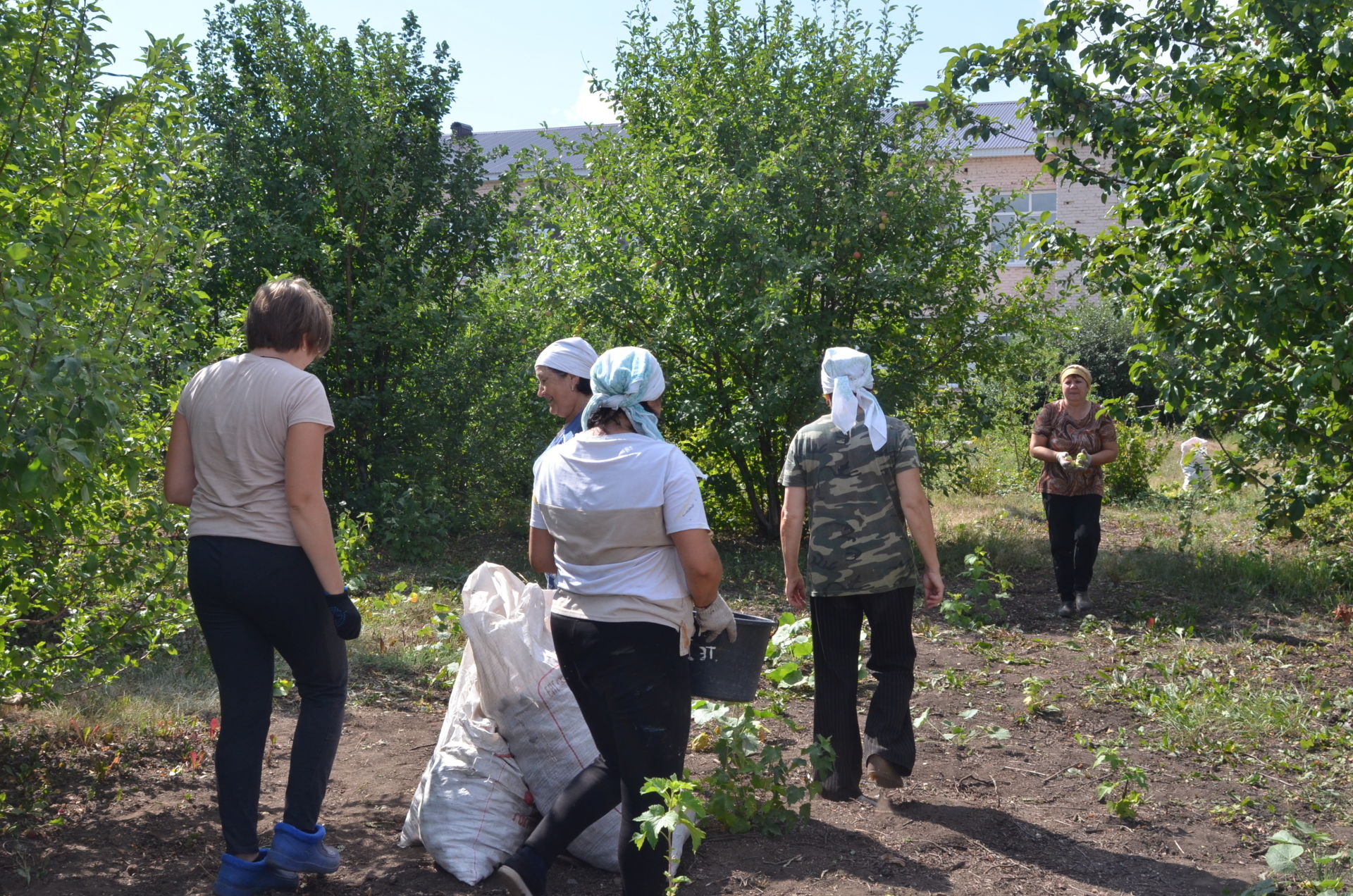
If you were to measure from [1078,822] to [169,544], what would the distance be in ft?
11.5

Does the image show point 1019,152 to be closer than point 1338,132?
No

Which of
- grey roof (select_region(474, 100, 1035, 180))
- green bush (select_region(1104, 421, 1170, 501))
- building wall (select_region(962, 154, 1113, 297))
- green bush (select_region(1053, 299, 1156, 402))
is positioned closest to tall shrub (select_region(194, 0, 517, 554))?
green bush (select_region(1104, 421, 1170, 501))

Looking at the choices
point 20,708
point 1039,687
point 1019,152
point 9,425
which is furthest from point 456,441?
point 1019,152

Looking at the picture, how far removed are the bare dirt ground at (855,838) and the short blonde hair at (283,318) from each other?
1.62 meters

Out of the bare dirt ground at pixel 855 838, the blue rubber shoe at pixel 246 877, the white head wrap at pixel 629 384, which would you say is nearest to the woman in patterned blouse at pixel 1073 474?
the bare dirt ground at pixel 855 838

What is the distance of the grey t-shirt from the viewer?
309cm

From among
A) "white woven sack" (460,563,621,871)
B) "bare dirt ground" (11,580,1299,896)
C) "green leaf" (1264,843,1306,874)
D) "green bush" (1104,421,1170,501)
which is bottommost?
"green bush" (1104,421,1170,501)

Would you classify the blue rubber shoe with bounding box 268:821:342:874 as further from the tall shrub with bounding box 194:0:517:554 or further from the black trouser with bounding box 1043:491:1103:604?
the tall shrub with bounding box 194:0:517:554

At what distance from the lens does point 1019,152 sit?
2775cm

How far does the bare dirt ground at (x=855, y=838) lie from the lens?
11.4 feet

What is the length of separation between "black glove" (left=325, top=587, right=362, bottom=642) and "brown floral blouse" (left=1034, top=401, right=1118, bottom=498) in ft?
17.2

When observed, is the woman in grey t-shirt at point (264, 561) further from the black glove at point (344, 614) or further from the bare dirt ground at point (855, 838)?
the bare dirt ground at point (855, 838)

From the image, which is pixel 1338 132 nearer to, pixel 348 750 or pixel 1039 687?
pixel 1039 687

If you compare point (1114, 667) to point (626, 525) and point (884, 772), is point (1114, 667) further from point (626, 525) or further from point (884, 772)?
point (626, 525)
